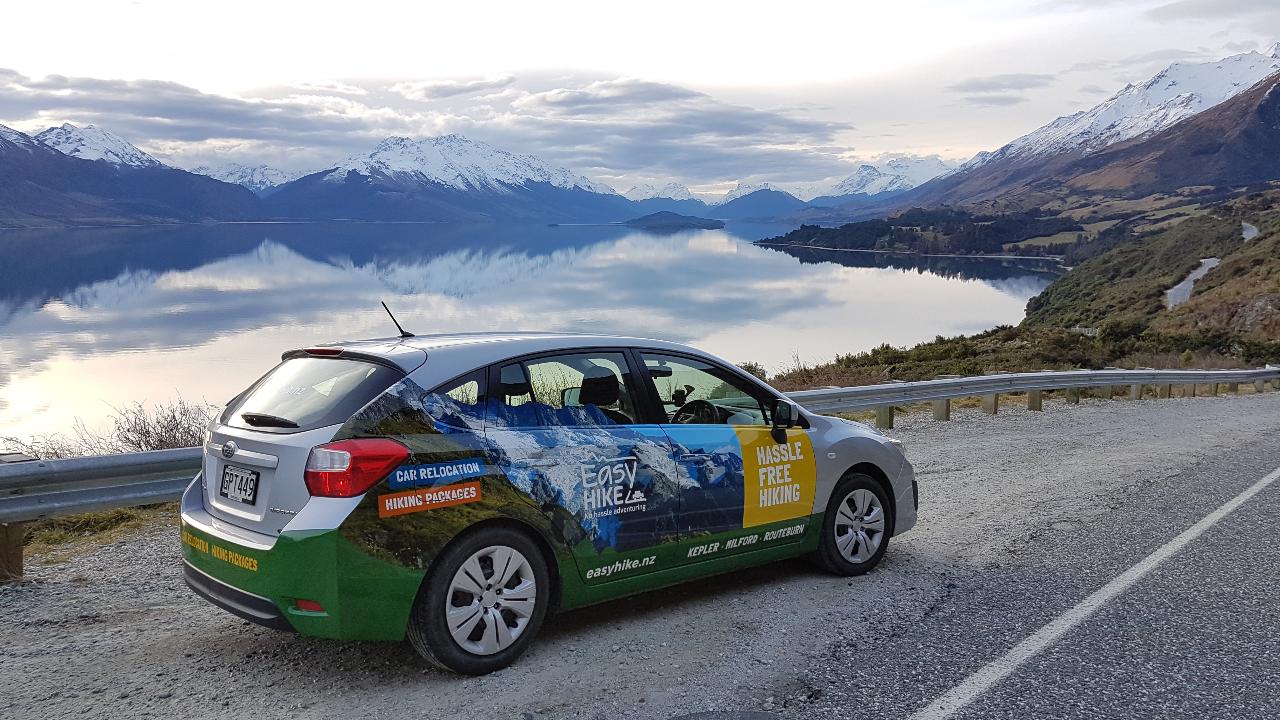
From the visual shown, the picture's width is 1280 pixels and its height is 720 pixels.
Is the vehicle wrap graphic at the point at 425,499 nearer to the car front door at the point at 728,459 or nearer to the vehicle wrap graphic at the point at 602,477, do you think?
the vehicle wrap graphic at the point at 602,477

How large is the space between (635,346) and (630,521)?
93 cm

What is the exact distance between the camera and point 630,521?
183 inches

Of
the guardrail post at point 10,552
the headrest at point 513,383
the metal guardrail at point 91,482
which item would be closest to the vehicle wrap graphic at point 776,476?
the headrest at point 513,383

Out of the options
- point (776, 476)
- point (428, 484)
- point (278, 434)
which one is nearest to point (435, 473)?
point (428, 484)

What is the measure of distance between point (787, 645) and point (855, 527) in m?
1.37

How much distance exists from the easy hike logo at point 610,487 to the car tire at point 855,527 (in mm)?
1484

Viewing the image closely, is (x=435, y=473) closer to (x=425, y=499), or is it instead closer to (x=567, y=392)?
(x=425, y=499)

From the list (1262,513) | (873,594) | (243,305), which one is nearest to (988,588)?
(873,594)

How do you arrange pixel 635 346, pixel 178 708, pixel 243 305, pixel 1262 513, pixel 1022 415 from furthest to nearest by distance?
pixel 243 305, pixel 1022 415, pixel 1262 513, pixel 635 346, pixel 178 708

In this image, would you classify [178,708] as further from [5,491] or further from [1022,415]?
[1022,415]

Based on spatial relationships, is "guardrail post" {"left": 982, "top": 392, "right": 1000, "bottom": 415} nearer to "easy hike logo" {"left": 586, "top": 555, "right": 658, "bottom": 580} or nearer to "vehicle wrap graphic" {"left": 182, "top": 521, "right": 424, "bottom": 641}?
"easy hike logo" {"left": 586, "top": 555, "right": 658, "bottom": 580}

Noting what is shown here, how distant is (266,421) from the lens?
4.22 meters

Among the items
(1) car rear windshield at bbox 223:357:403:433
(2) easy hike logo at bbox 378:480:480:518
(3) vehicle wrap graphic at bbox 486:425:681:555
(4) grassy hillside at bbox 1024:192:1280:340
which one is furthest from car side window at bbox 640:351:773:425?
(4) grassy hillside at bbox 1024:192:1280:340

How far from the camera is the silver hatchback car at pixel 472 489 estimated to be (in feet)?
12.8
